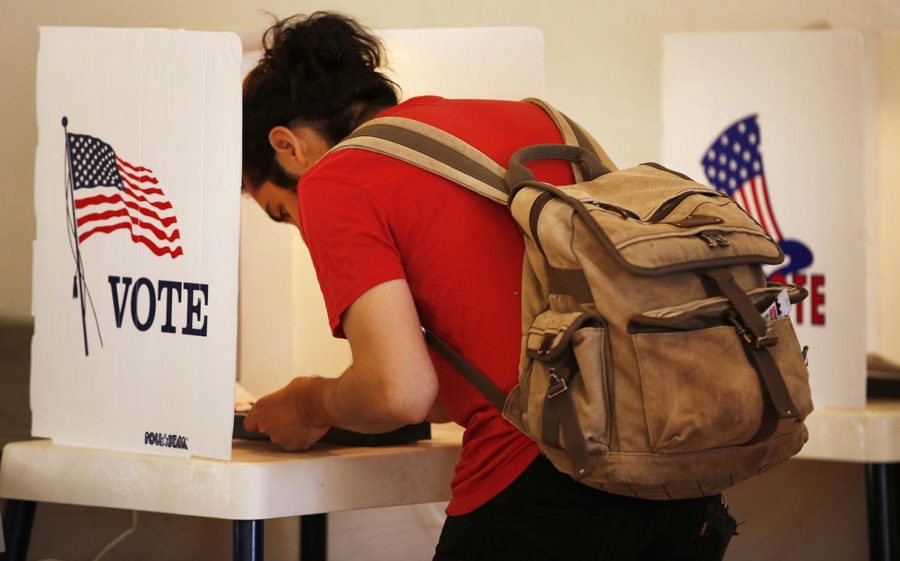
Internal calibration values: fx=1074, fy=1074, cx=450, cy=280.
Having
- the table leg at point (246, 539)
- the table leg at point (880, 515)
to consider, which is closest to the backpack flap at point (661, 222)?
the table leg at point (246, 539)

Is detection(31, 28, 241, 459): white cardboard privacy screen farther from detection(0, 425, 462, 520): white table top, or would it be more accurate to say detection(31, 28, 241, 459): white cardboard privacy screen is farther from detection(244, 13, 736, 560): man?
detection(244, 13, 736, 560): man

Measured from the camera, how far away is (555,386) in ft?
2.86

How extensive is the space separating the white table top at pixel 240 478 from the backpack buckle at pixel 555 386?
40 cm

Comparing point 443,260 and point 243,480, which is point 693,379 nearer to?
point 443,260

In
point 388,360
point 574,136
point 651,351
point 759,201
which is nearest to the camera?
point 651,351

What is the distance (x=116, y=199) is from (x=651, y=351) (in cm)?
68

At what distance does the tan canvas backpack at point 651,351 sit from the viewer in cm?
86

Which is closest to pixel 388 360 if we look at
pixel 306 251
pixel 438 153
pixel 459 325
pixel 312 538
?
pixel 459 325

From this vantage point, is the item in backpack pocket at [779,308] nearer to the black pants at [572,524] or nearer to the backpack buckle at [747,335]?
the backpack buckle at [747,335]

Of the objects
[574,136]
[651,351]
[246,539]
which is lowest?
[246,539]

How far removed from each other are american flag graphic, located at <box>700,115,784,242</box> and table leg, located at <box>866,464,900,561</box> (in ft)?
1.50

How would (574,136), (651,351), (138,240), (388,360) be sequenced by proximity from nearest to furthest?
1. (651,351)
2. (388,360)
3. (574,136)
4. (138,240)

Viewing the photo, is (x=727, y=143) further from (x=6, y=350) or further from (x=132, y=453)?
(x=6, y=350)

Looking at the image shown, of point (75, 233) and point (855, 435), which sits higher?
point (75, 233)
